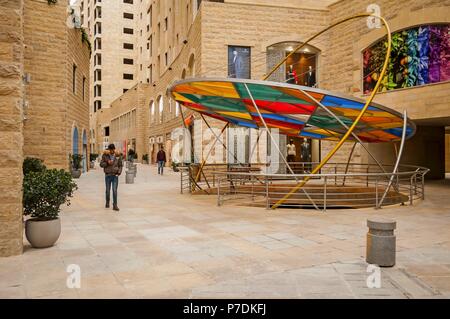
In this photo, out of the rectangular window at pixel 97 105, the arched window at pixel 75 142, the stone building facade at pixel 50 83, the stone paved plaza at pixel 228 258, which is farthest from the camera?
the rectangular window at pixel 97 105

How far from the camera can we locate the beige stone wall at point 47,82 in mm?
20859

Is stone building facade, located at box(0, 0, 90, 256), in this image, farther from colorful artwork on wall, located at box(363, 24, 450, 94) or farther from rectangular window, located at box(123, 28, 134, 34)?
rectangular window, located at box(123, 28, 134, 34)

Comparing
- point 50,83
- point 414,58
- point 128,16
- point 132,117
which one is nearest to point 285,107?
point 414,58

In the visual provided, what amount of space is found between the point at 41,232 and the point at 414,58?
20.4 meters

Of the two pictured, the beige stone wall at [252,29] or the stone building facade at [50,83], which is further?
the beige stone wall at [252,29]

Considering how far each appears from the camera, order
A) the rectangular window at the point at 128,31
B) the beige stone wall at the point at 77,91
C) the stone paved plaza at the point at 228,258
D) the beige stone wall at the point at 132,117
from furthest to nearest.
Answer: the rectangular window at the point at 128,31, the beige stone wall at the point at 132,117, the beige stone wall at the point at 77,91, the stone paved plaza at the point at 228,258

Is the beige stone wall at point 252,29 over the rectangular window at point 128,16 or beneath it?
beneath

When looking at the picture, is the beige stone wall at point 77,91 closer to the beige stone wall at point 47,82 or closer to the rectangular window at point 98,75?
the beige stone wall at point 47,82

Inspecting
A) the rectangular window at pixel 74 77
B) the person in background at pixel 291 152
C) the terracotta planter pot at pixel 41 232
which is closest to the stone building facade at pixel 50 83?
the rectangular window at pixel 74 77

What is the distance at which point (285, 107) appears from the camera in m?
13.8

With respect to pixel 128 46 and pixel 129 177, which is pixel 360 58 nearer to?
pixel 129 177

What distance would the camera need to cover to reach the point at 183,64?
32.1m

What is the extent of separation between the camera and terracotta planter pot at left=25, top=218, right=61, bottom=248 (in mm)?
7020

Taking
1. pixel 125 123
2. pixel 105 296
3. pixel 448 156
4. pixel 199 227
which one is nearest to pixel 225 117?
pixel 199 227
